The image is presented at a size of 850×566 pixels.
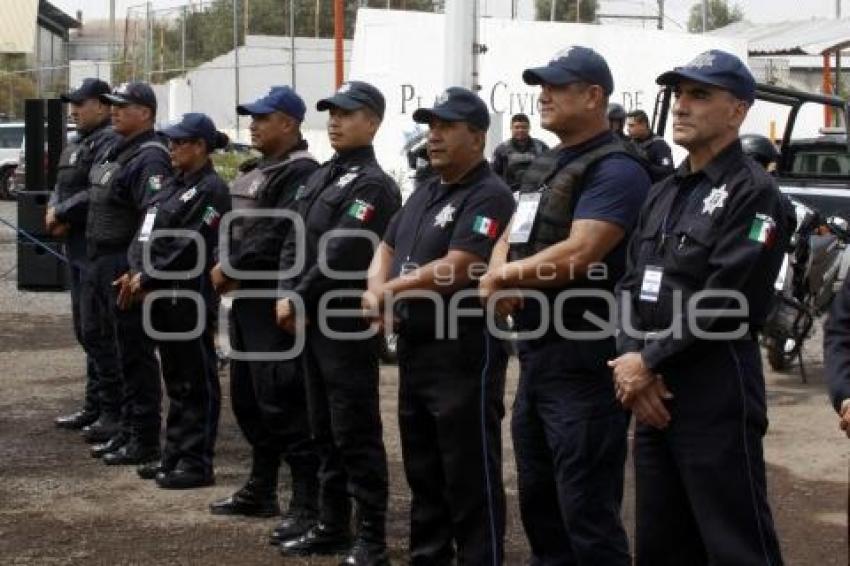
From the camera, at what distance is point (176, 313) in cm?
752

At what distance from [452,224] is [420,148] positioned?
6597 mm

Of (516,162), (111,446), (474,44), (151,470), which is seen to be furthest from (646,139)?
(151,470)

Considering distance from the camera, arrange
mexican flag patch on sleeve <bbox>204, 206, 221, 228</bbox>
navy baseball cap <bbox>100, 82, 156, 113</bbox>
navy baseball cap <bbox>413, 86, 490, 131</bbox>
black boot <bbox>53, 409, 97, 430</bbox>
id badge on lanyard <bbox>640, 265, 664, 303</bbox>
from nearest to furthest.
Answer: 1. id badge on lanyard <bbox>640, 265, 664, 303</bbox>
2. navy baseball cap <bbox>413, 86, 490, 131</bbox>
3. mexican flag patch on sleeve <bbox>204, 206, 221, 228</bbox>
4. navy baseball cap <bbox>100, 82, 156, 113</bbox>
5. black boot <bbox>53, 409, 97, 430</bbox>

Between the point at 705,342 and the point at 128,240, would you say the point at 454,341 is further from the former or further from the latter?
the point at 128,240

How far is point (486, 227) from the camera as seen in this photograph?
5379mm

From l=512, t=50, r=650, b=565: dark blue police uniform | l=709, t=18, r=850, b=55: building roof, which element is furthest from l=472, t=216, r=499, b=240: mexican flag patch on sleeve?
l=709, t=18, r=850, b=55: building roof

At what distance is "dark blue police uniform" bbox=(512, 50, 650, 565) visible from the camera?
189 inches

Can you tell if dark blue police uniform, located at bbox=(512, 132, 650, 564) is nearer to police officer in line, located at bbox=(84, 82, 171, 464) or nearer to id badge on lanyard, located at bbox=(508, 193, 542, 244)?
id badge on lanyard, located at bbox=(508, 193, 542, 244)

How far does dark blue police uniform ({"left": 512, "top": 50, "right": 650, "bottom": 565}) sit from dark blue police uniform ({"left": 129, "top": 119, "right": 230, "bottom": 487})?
9.24 feet

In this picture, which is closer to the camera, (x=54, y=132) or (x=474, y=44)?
(x=54, y=132)

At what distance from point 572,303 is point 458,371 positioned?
0.66m

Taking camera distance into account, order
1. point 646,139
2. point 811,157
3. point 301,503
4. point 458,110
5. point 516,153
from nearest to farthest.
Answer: point 458,110
point 301,503
point 646,139
point 516,153
point 811,157

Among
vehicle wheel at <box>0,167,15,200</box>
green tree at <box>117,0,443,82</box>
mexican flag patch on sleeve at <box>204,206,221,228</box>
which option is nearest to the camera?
mexican flag patch on sleeve at <box>204,206,221,228</box>

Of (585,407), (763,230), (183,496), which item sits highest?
(763,230)
